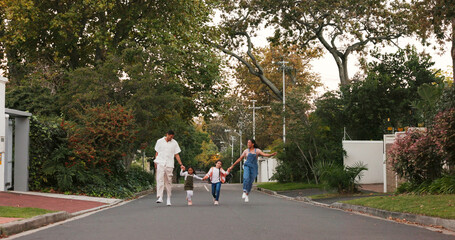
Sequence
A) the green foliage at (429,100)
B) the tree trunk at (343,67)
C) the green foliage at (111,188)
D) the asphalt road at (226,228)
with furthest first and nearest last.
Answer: the tree trunk at (343,67) < the green foliage at (111,188) < the green foliage at (429,100) < the asphalt road at (226,228)

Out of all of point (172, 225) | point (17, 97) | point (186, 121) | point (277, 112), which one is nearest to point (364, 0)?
→ point (277, 112)

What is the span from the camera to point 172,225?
436 inches

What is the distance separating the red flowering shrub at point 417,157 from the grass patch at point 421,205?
2.53 metres

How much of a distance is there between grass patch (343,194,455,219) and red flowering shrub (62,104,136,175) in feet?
36.6

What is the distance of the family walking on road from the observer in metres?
17.0

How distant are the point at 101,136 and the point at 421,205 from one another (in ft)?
46.9

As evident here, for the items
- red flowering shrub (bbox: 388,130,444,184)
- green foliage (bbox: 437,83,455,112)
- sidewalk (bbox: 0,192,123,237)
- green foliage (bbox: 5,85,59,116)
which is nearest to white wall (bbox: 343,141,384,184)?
red flowering shrub (bbox: 388,130,444,184)

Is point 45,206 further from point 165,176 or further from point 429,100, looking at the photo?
point 429,100

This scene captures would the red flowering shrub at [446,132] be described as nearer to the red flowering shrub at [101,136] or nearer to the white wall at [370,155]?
the red flowering shrub at [101,136]

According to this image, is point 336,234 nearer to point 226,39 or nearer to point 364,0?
point 364,0

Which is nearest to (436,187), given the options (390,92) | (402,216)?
(402,216)

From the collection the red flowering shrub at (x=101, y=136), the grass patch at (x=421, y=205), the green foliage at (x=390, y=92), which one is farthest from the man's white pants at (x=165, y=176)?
the green foliage at (x=390, y=92)

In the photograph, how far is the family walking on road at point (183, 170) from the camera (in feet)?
55.7

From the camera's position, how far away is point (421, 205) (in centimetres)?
1412
